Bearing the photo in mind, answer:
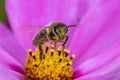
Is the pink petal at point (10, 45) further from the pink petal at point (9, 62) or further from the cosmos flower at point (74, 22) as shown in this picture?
the pink petal at point (9, 62)

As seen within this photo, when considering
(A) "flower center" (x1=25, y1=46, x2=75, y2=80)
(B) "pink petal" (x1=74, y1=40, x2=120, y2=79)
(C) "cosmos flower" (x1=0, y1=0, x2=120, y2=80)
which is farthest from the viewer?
(C) "cosmos flower" (x1=0, y1=0, x2=120, y2=80)

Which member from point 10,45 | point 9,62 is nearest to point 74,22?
point 10,45

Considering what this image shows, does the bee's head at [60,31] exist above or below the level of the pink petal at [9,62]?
above

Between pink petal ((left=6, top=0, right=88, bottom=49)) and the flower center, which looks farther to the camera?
pink petal ((left=6, top=0, right=88, bottom=49))

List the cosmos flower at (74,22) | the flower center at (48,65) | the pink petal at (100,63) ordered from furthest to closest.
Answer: the cosmos flower at (74,22) → the flower center at (48,65) → the pink petal at (100,63)

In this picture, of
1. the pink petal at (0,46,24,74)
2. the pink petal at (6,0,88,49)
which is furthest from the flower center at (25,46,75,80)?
the pink petal at (6,0,88,49)

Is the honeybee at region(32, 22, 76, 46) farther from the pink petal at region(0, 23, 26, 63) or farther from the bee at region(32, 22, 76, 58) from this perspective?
the pink petal at region(0, 23, 26, 63)

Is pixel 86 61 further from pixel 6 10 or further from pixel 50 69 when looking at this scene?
pixel 6 10

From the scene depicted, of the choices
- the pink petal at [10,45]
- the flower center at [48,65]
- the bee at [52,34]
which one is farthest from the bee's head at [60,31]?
the pink petal at [10,45]
